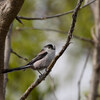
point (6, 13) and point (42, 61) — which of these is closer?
point (6, 13)

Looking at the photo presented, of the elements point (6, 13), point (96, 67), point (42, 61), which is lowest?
point (96, 67)

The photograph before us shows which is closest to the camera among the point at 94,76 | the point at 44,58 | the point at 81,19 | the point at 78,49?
the point at 44,58

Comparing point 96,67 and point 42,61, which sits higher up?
point 42,61

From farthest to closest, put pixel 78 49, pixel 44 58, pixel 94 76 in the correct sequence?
pixel 78 49 → pixel 94 76 → pixel 44 58

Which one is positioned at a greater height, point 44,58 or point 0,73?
→ point 0,73

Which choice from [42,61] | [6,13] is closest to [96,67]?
[42,61]

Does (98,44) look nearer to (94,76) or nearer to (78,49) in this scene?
(94,76)

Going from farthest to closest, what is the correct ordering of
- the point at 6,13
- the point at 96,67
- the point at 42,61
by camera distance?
the point at 96,67 → the point at 42,61 → the point at 6,13

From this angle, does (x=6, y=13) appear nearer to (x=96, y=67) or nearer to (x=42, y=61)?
(x=42, y=61)

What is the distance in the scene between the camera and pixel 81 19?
562 cm

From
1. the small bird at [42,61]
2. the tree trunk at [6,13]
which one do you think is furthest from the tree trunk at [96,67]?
the tree trunk at [6,13]

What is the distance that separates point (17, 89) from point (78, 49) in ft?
5.66

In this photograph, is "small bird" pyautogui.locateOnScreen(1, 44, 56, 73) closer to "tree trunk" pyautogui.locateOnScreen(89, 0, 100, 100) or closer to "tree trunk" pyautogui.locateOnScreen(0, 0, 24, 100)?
"tree trunk" pyautogui.locateOnScreen(89, 0, 100, 100)

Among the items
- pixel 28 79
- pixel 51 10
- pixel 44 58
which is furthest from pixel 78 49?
pixel 44 58
